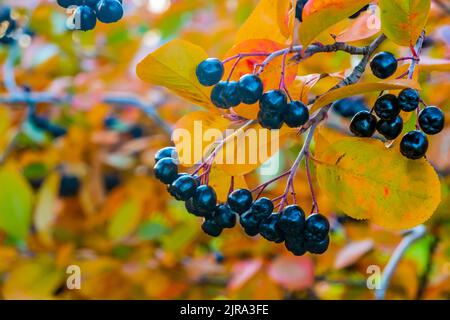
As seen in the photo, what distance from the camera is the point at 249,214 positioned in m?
0.80

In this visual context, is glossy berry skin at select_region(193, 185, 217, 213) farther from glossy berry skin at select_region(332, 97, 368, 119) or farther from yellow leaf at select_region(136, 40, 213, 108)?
glossy berry skin at select_region(332, 97, 368, 119)

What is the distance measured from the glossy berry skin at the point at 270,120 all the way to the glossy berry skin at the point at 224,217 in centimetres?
17

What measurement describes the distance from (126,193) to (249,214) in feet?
4.79

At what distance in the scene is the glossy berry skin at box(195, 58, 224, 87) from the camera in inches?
28.4

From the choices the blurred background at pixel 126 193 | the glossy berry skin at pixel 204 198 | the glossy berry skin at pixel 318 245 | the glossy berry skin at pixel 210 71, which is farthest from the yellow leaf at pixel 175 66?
the blurred background at pixel 126 193

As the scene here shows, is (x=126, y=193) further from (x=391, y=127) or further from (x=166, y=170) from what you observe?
(x=391, y=127)

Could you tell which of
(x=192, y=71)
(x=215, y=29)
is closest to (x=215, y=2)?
(x=215, y=29)

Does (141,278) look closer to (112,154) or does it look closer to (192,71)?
(112,154)

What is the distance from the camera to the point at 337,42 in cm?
74

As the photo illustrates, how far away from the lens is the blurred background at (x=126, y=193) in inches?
67.9

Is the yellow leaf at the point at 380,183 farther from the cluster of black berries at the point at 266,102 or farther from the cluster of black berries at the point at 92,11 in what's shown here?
the cluster of black berries at the point at 92,11

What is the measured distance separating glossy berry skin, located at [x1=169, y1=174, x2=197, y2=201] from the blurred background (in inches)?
30.5

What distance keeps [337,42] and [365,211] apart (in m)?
0.21

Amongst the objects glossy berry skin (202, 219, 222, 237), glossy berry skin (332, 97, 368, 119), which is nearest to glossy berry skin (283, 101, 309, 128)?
glossy berry skin (202, 219, 222, 237)
